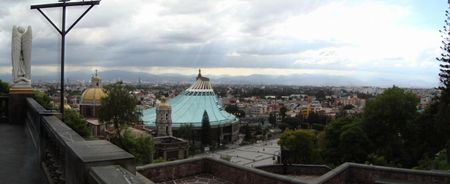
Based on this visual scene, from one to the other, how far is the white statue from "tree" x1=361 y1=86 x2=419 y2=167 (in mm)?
20416

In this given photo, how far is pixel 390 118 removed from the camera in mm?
24719

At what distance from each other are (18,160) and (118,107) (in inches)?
678

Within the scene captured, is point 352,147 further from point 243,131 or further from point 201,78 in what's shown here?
point 243,131

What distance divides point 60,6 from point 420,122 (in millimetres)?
20922

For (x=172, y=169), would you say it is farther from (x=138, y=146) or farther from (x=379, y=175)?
(x=138, y=146)

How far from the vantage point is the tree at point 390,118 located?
79.8ft

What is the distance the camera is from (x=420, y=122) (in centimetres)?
2298

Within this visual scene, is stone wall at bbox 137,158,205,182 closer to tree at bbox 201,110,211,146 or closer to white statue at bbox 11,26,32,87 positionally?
white statue at bbox 11,26,32,87

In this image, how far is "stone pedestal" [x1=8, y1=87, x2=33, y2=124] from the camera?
9586 millimetres

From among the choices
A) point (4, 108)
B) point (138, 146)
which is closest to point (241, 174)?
point (4, 108)

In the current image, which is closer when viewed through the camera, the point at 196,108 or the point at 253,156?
the point at 253,156

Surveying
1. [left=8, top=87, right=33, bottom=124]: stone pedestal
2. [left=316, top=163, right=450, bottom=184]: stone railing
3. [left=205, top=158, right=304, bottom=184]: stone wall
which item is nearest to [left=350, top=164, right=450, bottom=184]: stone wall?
[left=316, top=163, right=450, bottom=184]: stone railing

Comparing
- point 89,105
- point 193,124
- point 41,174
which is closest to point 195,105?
point 193,124

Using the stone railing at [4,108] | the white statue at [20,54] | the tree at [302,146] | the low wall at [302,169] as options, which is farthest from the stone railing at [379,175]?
the tree at [302,146]
